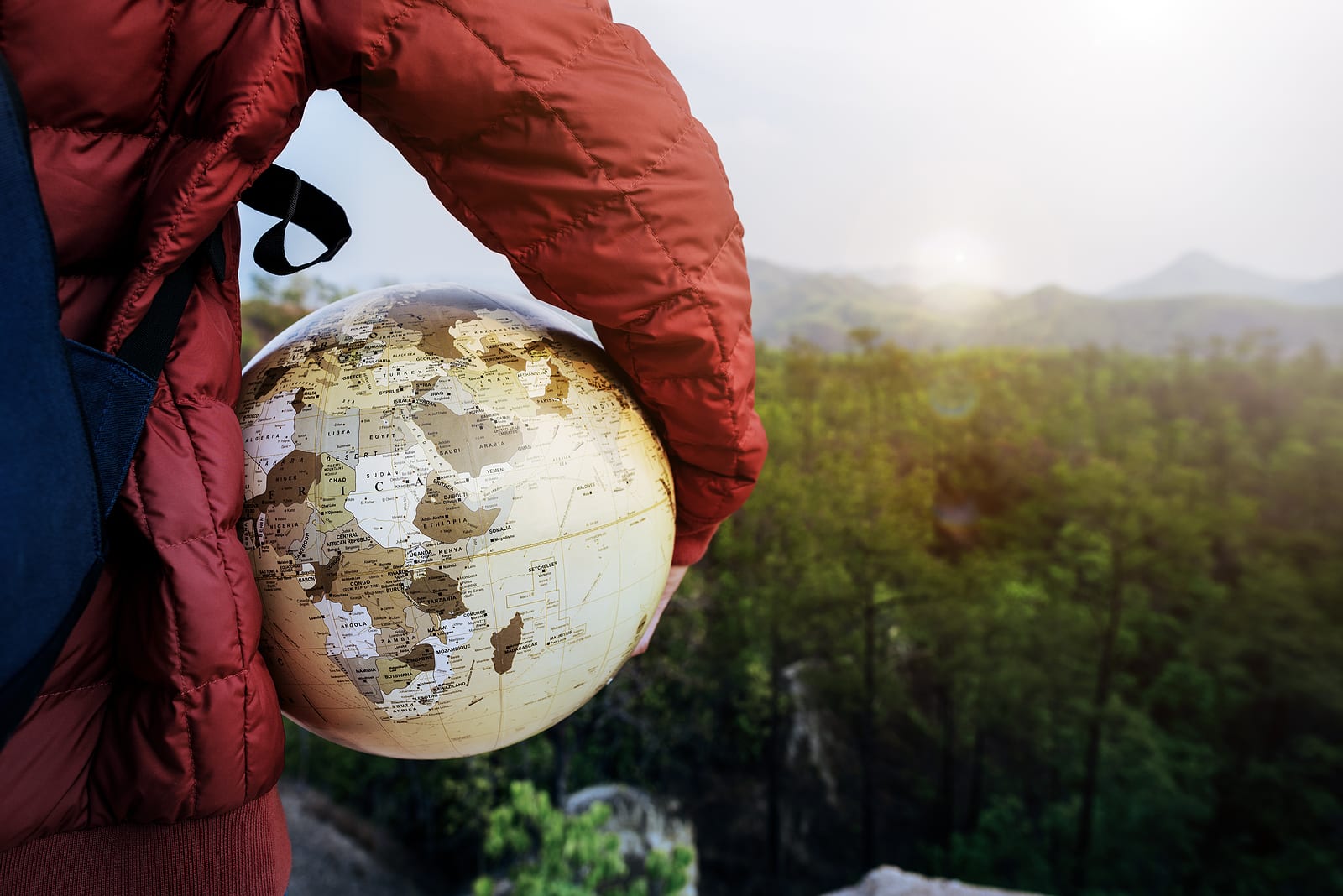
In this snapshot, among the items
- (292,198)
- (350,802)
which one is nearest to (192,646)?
(292,198)

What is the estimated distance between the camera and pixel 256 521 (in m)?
1.28

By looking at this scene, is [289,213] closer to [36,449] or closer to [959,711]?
[36,449]

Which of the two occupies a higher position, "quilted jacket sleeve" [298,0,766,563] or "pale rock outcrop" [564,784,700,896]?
"quilted jacket sleeve" [298,0,766,563]

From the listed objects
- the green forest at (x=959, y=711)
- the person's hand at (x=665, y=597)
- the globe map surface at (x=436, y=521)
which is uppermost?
the globe map surface at (x=436, y=521)

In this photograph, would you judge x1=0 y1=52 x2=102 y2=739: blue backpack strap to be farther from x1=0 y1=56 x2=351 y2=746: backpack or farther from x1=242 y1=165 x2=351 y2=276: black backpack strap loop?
x1=242 y1=165 x2=351 y2=276: black backpack strap loop

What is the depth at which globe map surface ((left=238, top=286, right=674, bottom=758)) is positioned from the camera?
1.28m

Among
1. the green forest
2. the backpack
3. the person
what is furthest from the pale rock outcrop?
the backpack

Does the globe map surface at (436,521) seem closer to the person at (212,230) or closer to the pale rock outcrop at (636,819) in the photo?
the person at (212,230)

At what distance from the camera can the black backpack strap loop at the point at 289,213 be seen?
1.27 meters

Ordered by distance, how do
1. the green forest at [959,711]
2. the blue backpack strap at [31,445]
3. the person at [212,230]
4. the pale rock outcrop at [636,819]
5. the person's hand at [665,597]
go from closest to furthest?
the blue backpack strap at [31,445], the person at [212,230], the person's hand at [665,597], the pale rock outcrop at [636,819], the green forest at [959,711]

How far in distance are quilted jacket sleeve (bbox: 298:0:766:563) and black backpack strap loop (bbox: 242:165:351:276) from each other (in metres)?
0.23

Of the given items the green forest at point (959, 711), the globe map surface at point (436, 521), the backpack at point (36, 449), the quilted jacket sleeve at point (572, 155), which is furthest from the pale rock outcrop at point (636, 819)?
the backpack at point (36, 449)

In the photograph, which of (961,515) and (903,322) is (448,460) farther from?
(903,322)

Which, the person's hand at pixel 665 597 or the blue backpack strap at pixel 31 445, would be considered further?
the person's hand at pixel 665 597
